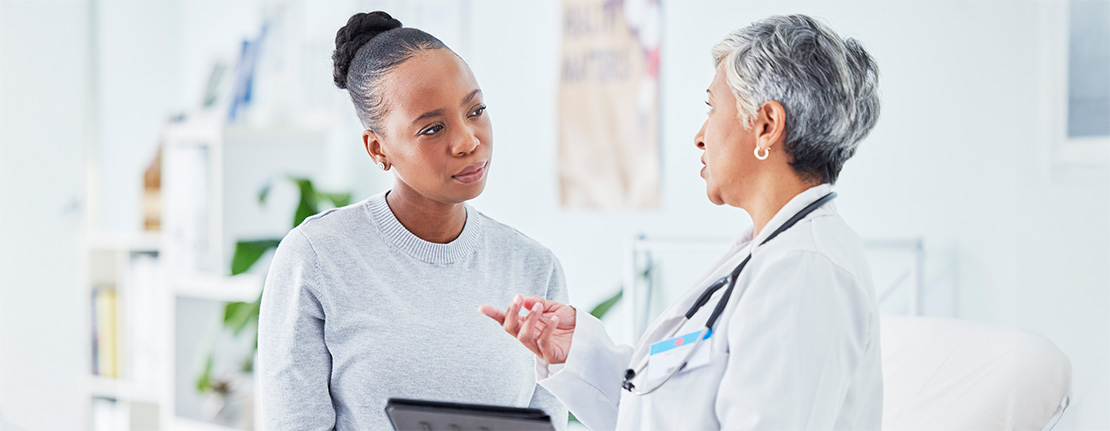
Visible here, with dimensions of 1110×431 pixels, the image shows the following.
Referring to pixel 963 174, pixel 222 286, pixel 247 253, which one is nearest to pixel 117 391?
pixel 222 286

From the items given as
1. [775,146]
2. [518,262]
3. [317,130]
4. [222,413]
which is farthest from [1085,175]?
[222,413]

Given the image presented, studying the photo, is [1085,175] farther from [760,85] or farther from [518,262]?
[518,262]

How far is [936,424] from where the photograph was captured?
1365 millimetres

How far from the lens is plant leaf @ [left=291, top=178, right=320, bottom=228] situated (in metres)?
2.68

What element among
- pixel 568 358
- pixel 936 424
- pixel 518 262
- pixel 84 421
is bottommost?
pixel 84 421

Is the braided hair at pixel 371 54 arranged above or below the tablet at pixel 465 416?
above

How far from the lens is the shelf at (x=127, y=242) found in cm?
311

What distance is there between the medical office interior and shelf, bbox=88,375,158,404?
11 millimetres

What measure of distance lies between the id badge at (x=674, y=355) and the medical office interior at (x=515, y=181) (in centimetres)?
61

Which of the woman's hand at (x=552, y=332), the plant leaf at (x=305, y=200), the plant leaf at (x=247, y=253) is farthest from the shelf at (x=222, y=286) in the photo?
the woman's hand at (x=552, y=332)

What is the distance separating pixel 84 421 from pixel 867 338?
11.1 feet

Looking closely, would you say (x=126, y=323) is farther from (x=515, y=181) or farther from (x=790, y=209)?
(x=790, y=209)

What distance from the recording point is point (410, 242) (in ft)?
4.28

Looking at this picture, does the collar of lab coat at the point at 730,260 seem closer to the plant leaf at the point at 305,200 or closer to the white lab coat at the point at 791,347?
the white lab coat at the point at 791,347
